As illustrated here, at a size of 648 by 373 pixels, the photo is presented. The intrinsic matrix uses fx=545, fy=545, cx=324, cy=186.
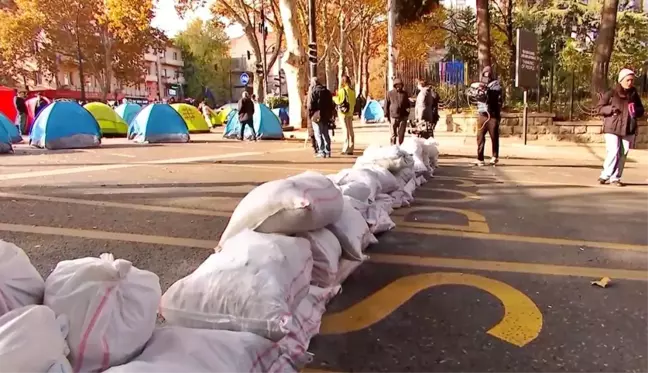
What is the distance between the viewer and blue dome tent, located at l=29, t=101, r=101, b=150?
13641mm

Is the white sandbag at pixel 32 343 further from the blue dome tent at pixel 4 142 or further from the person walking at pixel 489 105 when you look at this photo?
the blue dome tent at pixel 4 142

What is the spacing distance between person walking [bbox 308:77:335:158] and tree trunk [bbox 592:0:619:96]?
25.6 feet

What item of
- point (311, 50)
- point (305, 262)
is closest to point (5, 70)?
point (311, 50)

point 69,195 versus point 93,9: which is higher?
point 93,9

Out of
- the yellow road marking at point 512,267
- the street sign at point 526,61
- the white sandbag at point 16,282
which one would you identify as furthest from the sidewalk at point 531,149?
the white sandbag at point 16,282

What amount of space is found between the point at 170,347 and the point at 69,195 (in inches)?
220

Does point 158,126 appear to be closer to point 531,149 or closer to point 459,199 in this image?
point 531,149

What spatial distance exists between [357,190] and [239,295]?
8.18ft

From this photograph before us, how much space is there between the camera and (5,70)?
4453 cm

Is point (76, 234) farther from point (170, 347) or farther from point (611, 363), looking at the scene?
point (611, 363)

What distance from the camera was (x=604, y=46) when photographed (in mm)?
14234

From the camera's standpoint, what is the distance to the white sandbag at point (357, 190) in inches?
178

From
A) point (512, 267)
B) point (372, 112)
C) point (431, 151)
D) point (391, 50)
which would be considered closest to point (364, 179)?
point (512, 267)

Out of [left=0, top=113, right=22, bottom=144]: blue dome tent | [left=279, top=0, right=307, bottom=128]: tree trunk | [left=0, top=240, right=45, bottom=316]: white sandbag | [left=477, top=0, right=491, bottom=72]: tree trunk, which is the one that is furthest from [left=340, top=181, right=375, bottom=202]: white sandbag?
[left=279, top=0, right=307, bottom=128]: tree trunk
